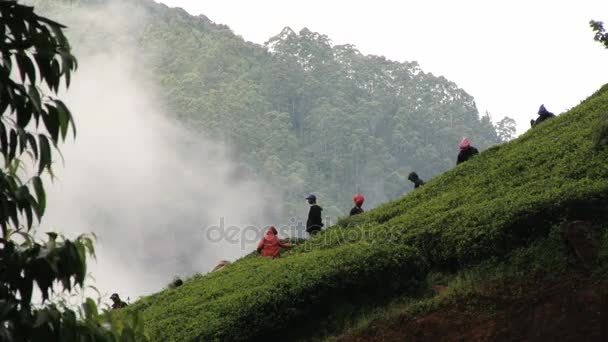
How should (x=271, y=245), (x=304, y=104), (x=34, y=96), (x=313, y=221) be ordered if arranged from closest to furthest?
(x=34, y=96)
(x=271, y=245)
(x=313, y=221)
(x=304, y=104)

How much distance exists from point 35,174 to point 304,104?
110422 mm

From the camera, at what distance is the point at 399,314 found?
47.5 ft

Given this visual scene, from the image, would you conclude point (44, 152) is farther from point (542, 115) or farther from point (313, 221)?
point (542, 115)

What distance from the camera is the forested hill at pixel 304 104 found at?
102 metres

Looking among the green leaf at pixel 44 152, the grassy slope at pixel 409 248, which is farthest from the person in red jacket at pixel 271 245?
the green leaf at pixel 44 152

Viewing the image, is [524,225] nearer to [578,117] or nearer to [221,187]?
[578,117]

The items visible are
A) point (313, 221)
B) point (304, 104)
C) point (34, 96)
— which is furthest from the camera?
point (304, 104)

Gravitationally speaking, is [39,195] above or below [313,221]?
below

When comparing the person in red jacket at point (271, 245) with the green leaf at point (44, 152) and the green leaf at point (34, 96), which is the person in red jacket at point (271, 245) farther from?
the green leaf at point (34, 96)

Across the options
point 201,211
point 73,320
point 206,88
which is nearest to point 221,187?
point 201,211

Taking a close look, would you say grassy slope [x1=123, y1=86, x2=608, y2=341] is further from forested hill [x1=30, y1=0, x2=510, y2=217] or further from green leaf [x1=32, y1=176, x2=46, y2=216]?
forested hill [x1=30, y1=0, x2=510, y2=217]

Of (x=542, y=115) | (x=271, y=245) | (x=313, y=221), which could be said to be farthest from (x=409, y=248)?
(x=542, y=115)

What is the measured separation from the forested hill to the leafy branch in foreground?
8309 centimetres

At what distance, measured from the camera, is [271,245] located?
2030 cm
